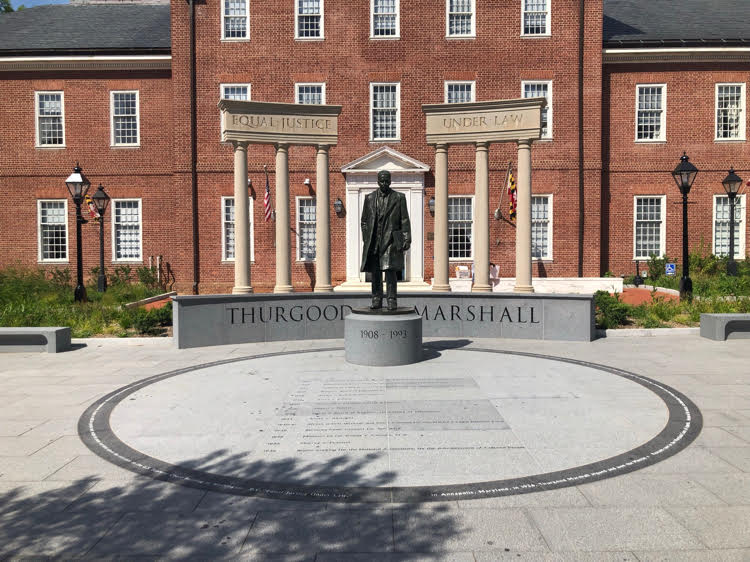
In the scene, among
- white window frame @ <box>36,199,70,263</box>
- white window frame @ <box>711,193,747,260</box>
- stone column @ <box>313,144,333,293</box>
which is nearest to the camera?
stone column @ <box>313,144,333,293</box>

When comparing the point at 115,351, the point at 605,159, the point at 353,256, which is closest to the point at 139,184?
the point at 353,256

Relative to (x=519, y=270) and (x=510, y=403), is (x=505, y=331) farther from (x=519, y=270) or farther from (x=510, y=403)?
(x=510, y=403)

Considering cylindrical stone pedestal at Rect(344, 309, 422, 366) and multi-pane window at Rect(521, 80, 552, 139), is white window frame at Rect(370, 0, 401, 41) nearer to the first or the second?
multi-pane window at Rect(521, 80, 552, 139)

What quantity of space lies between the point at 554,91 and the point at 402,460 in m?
19.6

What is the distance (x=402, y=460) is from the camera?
4.96m

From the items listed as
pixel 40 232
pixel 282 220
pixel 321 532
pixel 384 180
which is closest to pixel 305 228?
pixel 282 220

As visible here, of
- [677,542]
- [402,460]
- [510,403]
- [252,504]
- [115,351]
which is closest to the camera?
[677,542]

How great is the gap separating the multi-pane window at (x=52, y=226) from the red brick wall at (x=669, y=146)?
73.3 ft

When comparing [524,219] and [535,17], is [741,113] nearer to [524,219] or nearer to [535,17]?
[535,17]

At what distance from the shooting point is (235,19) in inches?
847

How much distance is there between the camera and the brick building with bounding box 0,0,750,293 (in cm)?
2108

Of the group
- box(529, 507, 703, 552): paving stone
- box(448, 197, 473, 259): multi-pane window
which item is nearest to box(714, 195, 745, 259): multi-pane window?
box(448, 197, 473, 259): multi-pane window

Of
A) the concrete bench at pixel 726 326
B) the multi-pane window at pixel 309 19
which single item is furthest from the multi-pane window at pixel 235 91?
the concrete bench at pixel 726 326

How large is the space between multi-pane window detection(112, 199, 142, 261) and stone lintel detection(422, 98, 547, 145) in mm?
14170
